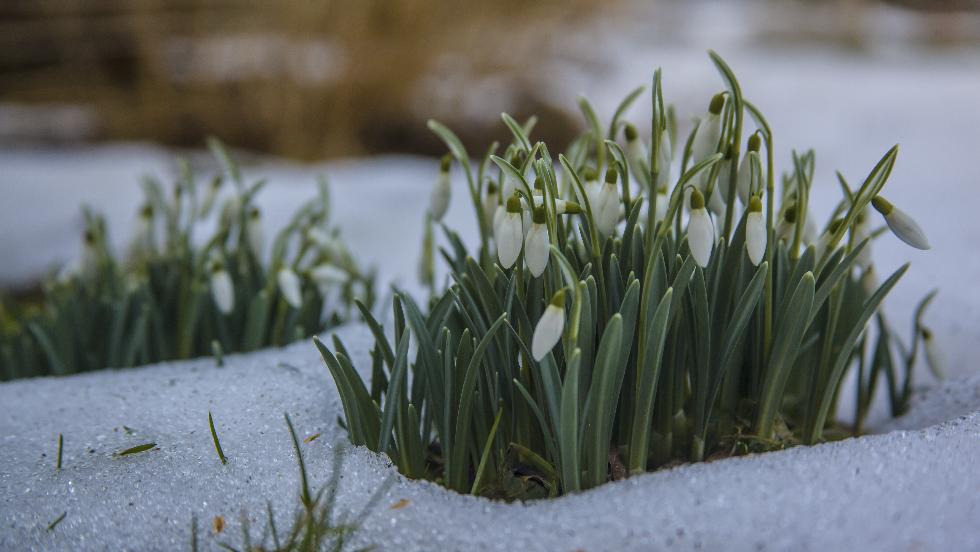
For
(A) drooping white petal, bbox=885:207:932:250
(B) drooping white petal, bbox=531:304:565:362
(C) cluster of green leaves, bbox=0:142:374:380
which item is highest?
(A) drooping white petal, bbox=885:207:932:250

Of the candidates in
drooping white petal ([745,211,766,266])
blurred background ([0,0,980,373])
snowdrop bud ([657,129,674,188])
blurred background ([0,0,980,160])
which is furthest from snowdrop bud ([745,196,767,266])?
blurred background ([0,0,980,160])

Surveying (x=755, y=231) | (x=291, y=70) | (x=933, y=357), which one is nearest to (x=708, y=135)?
(x=755, y=231)

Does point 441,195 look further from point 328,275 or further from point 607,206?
point 328,275

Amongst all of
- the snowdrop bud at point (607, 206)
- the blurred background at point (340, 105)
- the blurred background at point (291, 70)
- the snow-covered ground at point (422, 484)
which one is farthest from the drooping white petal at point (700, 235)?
the blurred background at point (291, 70)

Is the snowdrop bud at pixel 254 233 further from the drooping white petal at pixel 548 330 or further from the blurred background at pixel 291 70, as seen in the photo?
the blurred background at pixel 291 70

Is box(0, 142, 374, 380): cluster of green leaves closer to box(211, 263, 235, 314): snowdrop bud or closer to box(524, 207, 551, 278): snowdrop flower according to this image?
box(211, 263, 235, 314): snowdrop bud

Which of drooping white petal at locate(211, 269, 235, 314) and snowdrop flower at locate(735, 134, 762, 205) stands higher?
snowdrop flower at locate(735, 134, 762, 205)

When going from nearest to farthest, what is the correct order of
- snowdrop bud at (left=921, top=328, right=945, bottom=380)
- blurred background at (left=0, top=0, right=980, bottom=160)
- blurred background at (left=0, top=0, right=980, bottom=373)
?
1. snowdrop bud at (left=921, top=328, right=945, bottom=380)
2. blurred background at (left=0, top=0, right=980, bottom=373)
3. blurred background at (left=0, top=0, right=980, bottom=160)
